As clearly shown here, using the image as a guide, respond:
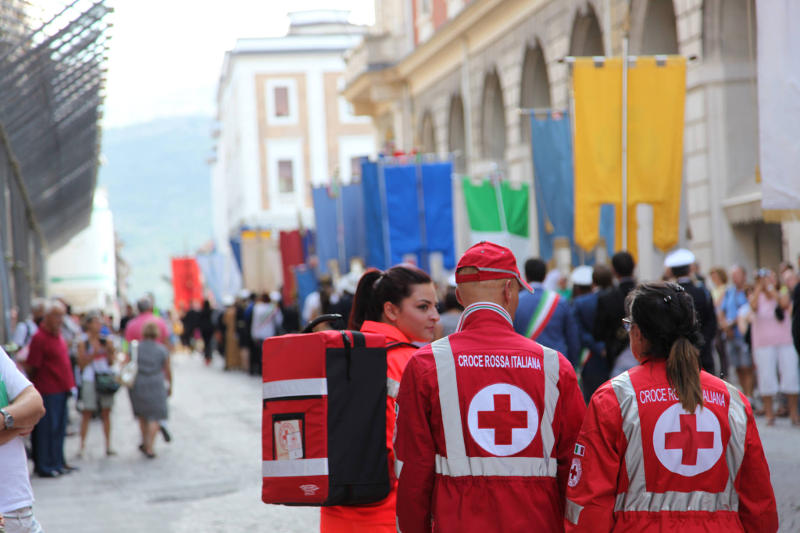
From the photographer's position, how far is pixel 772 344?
13914 mm

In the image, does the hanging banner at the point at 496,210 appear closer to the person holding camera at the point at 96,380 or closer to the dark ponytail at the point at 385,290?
the person holding camera at the point at 96,380

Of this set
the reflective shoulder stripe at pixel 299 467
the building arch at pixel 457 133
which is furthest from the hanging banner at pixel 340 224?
the reflective shoulder stripe at pixel 299 467

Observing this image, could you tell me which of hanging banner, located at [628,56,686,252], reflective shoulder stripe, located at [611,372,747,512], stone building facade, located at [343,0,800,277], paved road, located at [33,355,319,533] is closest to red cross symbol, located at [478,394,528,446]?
reflective shoulder stripe, located at [611,372,747,512]

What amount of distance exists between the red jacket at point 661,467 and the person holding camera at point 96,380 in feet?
40.8

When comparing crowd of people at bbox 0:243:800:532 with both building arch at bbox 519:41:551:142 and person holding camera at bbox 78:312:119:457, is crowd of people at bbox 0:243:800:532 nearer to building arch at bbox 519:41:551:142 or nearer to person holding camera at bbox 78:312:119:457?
person holding camera at bbox 78:312:119:457

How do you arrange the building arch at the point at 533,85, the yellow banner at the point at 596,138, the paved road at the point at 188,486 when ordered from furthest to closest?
1. the building arch at the point at 533,85
2. the yellow banner at the point at 596,138
3. the paved road at the point at 188,486

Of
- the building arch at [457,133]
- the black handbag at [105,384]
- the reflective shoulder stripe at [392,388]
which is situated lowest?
the black handbag at [105,384]

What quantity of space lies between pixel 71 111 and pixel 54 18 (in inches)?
211

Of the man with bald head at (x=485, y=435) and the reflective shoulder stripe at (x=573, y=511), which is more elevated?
the man with bald head at (x=485, y=435)

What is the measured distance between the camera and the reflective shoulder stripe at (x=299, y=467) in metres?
4.47

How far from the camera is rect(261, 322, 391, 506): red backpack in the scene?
4469mm

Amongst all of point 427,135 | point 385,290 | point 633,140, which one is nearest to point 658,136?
point 633,140

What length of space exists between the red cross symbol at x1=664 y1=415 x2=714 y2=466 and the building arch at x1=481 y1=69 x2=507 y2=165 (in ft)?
85.1

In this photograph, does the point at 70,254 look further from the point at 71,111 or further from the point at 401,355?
the point at 401,355
